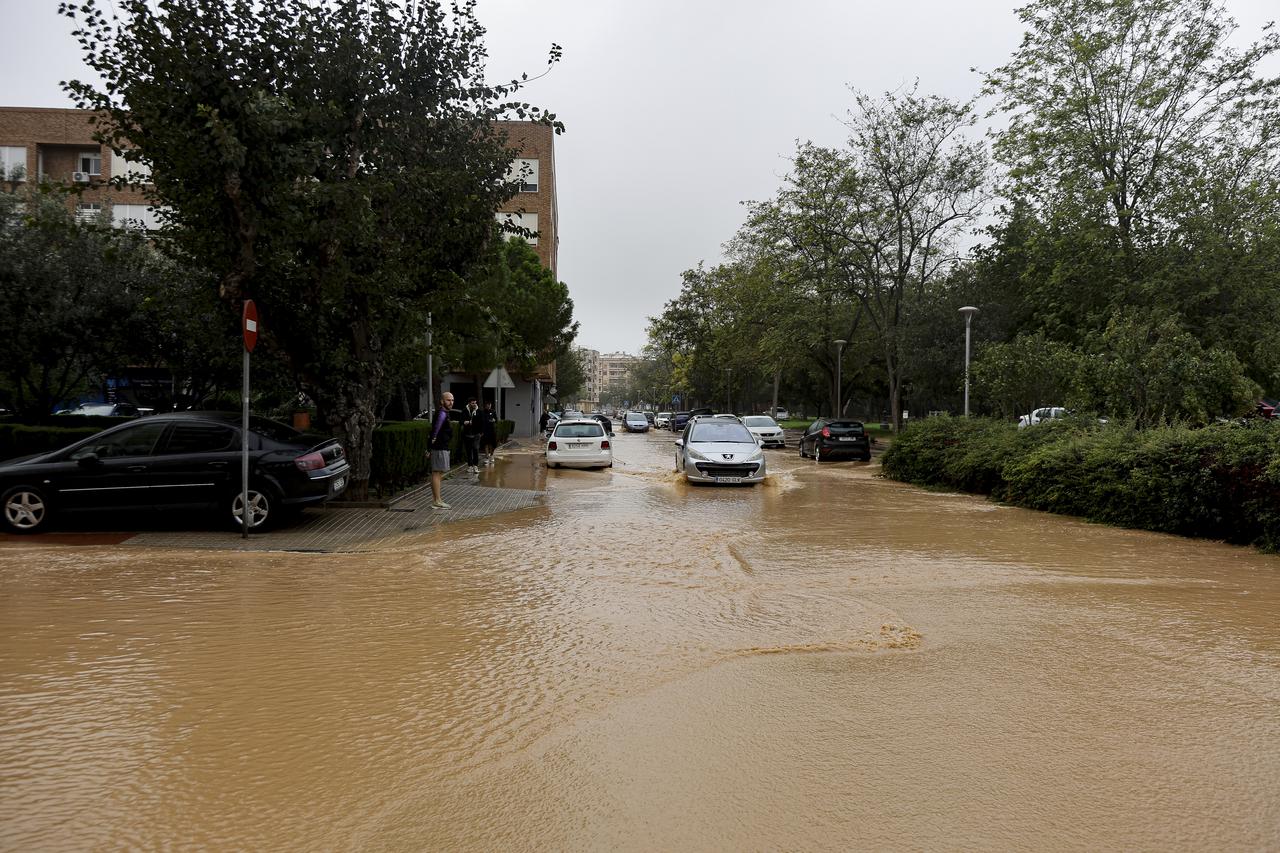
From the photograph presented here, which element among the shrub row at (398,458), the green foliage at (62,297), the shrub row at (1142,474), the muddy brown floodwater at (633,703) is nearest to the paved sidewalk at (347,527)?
the shrub row at (398,458)

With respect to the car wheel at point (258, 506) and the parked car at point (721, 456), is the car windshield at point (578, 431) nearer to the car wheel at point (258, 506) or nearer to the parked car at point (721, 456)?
the parked car at point (721, 456)

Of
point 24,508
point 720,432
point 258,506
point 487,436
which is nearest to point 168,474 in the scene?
point 258,506

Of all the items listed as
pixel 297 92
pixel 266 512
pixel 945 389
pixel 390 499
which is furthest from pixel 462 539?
pixel 945 389

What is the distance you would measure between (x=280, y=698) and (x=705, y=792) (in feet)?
8.35

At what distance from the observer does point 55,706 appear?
14.8ft

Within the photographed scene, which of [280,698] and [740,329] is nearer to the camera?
[280,698]

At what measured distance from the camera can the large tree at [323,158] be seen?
11.3 m

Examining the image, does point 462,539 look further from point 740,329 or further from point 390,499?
point 740,329

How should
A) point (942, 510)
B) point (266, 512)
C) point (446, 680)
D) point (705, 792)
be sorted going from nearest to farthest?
point (705, 792), point (446, 680), point (266, 512), point (942, 510)

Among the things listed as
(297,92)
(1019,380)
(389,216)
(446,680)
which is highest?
(297,92)

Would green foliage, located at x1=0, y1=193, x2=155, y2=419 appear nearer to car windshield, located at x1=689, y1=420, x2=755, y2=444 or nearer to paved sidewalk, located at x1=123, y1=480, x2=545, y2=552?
paved sidewalk, located at x1=123, y1=480, x2=545, y2=552

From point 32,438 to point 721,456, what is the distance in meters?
12.6

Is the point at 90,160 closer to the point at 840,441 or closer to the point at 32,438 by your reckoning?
the point at 32,438

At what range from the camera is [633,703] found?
4.70 metres
